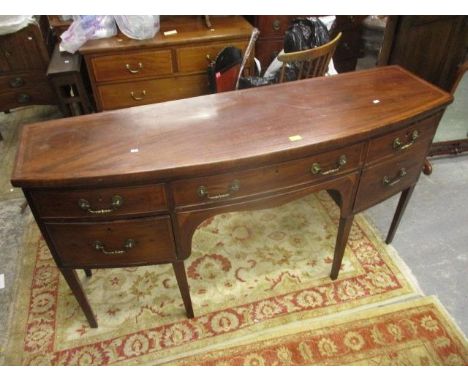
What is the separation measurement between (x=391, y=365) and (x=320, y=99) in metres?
1.11

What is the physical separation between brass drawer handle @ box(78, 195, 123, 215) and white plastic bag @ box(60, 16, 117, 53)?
180cm

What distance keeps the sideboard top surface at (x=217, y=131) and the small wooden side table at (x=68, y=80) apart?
1.23m

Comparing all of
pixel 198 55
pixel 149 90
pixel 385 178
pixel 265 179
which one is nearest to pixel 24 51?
pixel 149 90

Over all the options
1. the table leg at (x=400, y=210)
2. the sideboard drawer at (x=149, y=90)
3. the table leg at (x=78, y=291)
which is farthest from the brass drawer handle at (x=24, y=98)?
the table leg at (x=400, y=210)

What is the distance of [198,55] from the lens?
8.27 feet

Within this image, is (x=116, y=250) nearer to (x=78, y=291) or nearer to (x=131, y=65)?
(x=78, y=291)

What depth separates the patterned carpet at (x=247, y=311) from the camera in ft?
4.73

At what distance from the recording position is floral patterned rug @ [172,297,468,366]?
1.41m

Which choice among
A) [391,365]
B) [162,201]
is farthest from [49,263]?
[391,365]

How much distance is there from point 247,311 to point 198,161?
88cm

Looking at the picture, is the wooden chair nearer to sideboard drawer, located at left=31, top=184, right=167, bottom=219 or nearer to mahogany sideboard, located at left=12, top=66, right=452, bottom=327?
mahogany sideboard, located at left=12, top=66, right=452, bottom=327

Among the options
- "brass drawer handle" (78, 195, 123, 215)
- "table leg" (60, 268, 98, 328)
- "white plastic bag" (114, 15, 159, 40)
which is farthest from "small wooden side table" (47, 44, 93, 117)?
"brass drawer handle" (78, 195, 123, 215)

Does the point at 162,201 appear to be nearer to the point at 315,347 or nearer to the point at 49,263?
the point at 315,347
